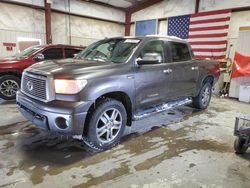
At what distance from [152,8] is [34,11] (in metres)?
5.71

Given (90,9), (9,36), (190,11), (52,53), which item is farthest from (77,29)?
(190,11)

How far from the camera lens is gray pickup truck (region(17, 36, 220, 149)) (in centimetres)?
256

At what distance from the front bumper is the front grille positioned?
12 cm

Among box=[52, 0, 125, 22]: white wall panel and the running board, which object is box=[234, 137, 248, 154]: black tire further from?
box=[52, 0, 125, 22]: white wall panel

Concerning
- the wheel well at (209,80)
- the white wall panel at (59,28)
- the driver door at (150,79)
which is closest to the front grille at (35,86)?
the driver door at (150,79)

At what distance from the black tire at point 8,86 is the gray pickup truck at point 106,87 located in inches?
104

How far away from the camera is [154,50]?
12.0ft

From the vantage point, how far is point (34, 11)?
8.95m

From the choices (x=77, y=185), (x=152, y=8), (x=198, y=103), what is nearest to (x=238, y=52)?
(x=198, y=103)

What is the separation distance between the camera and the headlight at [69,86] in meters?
2.55

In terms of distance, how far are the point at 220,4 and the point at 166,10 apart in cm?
273

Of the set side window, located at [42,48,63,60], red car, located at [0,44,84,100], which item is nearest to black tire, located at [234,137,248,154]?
red car, located at [0,44,84,100]

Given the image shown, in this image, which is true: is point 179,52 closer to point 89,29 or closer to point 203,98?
point 203,98

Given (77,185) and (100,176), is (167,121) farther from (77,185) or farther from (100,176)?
(77,185)
